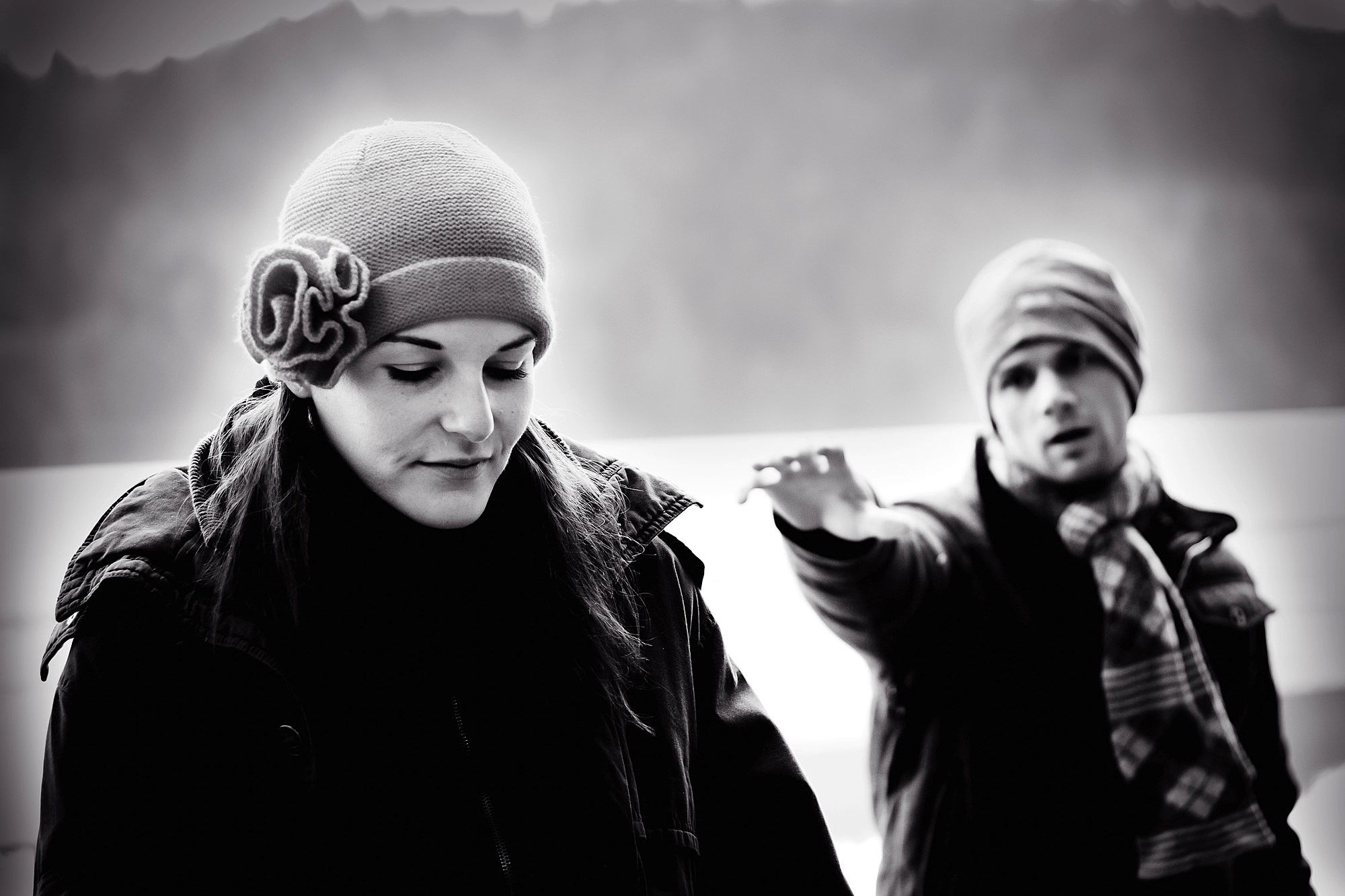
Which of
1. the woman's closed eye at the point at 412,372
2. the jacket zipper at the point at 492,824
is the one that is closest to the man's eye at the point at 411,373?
the woman's closed eye at the point at 412,372

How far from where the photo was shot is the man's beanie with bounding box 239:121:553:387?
100 centimetres

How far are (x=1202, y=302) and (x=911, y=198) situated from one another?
0.46 m

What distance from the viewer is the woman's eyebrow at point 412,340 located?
3.34 ft

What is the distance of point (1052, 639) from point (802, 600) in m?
0.40

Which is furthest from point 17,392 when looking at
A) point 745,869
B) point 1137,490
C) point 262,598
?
point 1137,490

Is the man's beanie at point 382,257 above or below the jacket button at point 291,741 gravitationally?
above

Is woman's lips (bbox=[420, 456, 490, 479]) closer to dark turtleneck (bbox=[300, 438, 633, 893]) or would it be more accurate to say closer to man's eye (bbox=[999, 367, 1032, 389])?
dark turtleneck (bbox=[300, 438, 633, 893])

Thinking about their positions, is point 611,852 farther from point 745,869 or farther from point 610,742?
point 745,869

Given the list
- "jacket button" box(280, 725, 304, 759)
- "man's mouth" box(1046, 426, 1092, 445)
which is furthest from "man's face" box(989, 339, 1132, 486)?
"jacket button" box(280, 725, 304, 759)

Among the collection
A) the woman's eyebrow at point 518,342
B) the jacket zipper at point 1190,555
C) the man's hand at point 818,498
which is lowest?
the jacket zipper at point 1190,555

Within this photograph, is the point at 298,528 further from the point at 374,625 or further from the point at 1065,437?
the point at 1065,437

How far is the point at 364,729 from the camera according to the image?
3.40 ft

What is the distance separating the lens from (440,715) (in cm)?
107

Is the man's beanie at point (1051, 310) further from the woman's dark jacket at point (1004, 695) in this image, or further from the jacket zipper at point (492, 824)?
the jacket zipper at point (492, 824)
